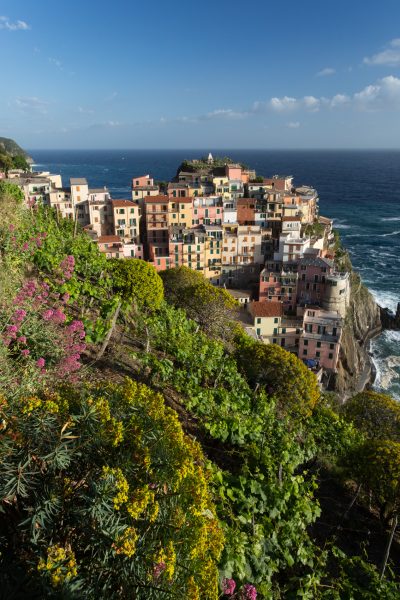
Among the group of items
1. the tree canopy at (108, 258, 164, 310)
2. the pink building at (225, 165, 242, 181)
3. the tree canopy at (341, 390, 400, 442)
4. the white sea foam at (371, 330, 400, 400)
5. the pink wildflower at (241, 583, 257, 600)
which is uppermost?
the pink building at (225, 165, 242, 181)

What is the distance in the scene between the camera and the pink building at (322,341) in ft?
124

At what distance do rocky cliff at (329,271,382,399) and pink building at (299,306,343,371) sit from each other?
1835mm

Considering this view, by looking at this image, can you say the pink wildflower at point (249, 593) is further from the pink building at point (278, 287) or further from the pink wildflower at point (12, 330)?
the pink building at point (278, 287)

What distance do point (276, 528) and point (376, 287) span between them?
57.8 metres

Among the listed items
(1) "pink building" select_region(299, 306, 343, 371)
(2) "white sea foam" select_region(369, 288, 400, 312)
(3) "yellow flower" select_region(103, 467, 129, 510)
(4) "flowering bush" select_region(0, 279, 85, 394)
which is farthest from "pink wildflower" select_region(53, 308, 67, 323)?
(2) "white sea foam" select_region(369, 288, 400, 312)

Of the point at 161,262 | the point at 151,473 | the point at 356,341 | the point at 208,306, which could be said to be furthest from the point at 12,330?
the point at 356,341

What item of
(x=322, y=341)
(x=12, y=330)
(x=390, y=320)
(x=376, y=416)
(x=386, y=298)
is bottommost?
(x=390, y=320)

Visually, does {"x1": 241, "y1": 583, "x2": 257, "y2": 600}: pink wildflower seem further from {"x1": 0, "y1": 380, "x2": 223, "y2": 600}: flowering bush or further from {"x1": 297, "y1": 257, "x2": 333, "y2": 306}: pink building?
{"x1": 297, "y1": 257, "x2": 333, "y2": 306}: pink building

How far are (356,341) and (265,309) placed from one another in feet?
44.3

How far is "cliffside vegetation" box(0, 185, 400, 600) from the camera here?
117 inches

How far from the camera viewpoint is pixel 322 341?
37781 millimetres

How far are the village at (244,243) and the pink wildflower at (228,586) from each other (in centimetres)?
3315

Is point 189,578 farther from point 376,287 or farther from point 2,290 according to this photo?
point 376,287

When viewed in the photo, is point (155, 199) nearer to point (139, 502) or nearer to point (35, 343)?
point (35, 343)
